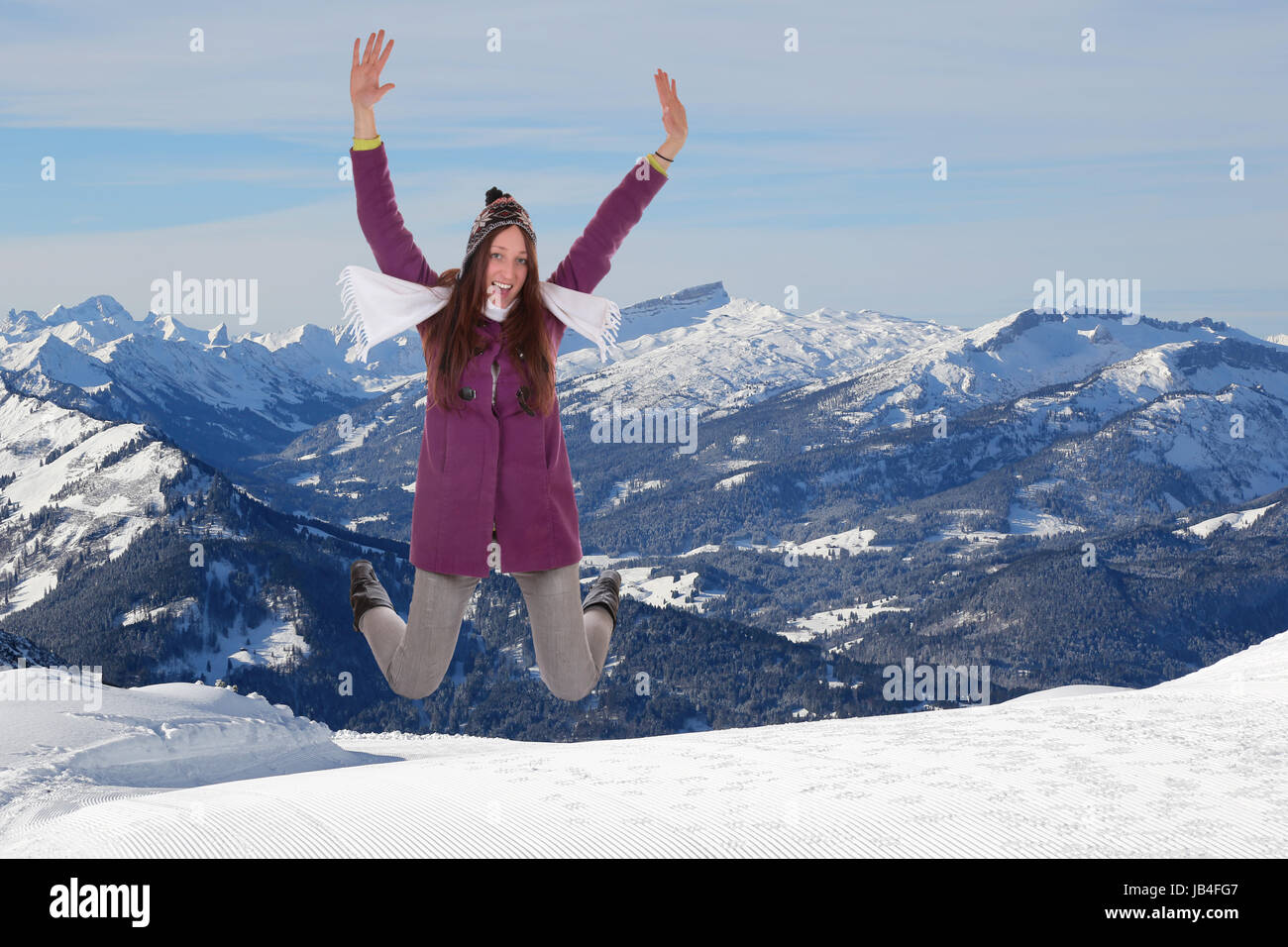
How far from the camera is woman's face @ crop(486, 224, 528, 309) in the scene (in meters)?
10.5

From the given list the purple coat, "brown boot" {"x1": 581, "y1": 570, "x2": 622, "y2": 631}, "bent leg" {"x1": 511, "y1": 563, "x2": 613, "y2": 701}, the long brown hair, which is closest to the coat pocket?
the purple coat

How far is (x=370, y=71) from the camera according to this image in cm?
1021

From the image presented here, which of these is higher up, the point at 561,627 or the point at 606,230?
the point at 606,230

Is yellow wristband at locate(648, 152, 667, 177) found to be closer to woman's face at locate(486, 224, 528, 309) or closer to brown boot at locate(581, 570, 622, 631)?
woman's face at locate(486, 224, 528, 309)

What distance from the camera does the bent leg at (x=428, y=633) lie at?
10578 mm

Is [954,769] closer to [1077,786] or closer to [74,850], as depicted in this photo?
[1077,786]

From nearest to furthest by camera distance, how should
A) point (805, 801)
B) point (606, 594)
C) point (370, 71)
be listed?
point (370, 71)
point (606, 594)
point (805, 801)

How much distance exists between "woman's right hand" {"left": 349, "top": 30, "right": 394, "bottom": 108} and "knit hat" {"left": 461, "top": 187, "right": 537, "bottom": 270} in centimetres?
136

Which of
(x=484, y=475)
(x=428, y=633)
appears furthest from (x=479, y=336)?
(x=428, y=633)

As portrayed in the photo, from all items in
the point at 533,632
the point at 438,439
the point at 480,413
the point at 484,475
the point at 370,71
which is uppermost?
the point at 370,71

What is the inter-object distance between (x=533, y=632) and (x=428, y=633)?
97 cm

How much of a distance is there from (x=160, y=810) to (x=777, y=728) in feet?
63.2

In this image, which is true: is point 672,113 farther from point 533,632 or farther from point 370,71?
point 533,632

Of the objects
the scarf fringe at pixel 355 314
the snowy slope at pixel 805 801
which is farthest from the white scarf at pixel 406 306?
the snowy slope at pixel 805 801
